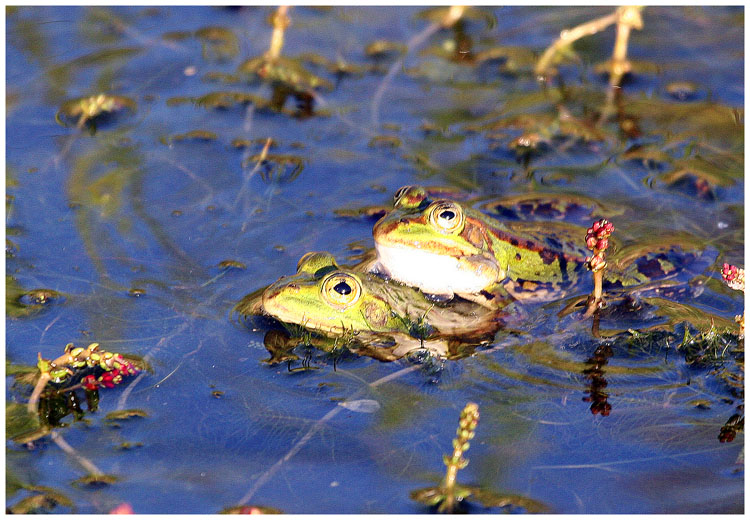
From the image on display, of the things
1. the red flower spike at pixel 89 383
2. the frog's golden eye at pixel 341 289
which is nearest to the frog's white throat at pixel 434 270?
the frog's golden eye at pixel 341 289

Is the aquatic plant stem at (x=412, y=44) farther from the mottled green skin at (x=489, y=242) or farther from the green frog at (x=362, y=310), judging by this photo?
the green frog at (x=362, y=310)

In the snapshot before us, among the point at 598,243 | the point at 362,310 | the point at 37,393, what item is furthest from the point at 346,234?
the point at 37,393

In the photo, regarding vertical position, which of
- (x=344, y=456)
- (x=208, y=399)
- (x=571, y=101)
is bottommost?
(x=344, y=456)

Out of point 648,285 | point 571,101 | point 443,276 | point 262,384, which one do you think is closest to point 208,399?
point 262,384

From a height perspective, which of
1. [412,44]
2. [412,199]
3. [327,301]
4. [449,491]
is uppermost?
[412,44]

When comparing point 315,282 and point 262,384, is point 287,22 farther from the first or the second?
point 262,384

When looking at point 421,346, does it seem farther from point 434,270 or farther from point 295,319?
point 295,319
